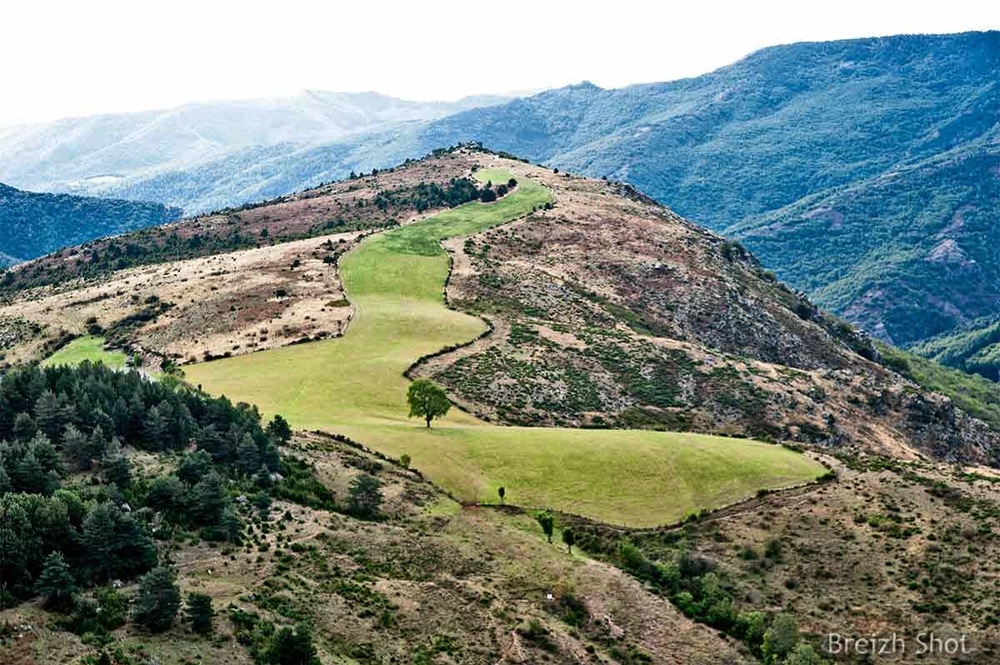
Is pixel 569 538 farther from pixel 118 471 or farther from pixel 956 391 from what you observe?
pixel 956 391

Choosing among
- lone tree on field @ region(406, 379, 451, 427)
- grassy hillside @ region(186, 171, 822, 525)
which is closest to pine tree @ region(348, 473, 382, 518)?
grassy hillside @ region(186, 171, 822, 525)

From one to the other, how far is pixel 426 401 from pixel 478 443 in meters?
6.71

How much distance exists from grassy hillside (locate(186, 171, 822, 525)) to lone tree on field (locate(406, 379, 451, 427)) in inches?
56.4

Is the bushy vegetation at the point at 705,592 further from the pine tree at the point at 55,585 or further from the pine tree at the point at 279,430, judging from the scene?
the pine tree at the point at 55,585

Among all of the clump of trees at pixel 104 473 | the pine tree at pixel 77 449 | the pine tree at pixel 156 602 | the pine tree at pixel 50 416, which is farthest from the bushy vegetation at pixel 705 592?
the pine tree at pixel 50 416

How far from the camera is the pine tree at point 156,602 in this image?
36.8m

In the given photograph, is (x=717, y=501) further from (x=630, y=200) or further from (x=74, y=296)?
(x=630, y=200)

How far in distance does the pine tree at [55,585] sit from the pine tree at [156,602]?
9.01 feet

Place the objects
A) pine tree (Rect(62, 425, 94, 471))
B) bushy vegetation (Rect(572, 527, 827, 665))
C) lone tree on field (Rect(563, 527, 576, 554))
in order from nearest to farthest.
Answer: bushy vegetation (Rect(572, 527, 827, 665)), pine tree (Rect(62, 425, 94, 471)), lone tree on field (Rect(563, 527, 576, 554))

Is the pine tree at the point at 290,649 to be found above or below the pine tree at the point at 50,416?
below

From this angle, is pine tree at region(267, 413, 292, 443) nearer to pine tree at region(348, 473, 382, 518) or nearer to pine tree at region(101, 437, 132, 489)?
pine tree at region(348, 473, 382, 518)

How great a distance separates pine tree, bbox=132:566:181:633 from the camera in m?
36.8

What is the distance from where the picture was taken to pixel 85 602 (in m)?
36.5

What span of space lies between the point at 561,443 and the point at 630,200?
116 metres
